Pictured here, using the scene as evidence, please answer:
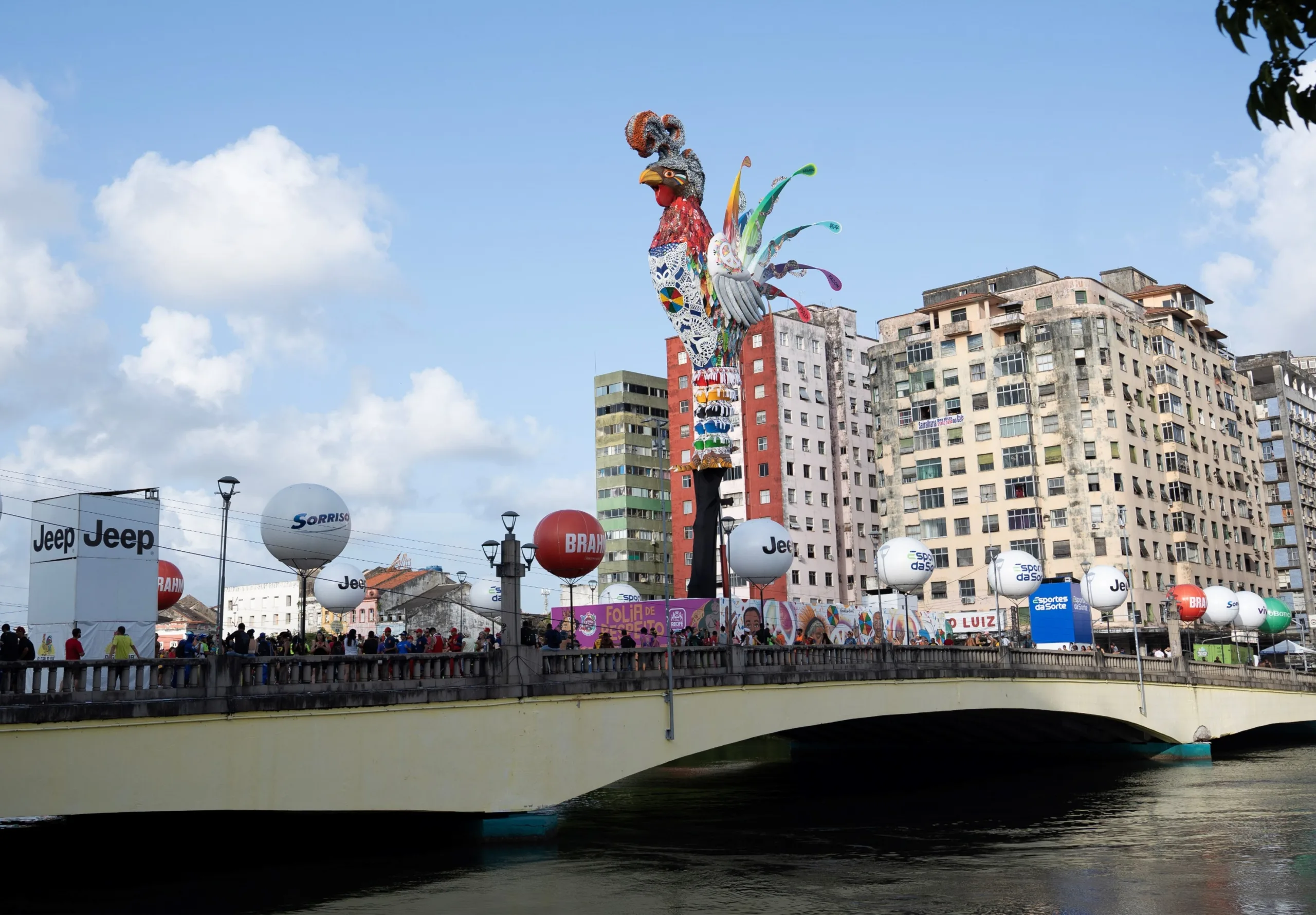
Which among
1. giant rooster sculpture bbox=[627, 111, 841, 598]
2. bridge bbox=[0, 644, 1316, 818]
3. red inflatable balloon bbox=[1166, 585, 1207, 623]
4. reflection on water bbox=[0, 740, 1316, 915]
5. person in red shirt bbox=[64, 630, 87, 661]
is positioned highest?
giant rooster sculpture bbox=[627, 111, 841, 598]

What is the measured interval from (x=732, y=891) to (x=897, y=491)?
82740 mm

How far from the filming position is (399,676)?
100 ft

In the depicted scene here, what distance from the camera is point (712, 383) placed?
142 feet

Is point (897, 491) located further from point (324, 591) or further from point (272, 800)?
point (272, 800)

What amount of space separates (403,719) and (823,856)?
38.7ft

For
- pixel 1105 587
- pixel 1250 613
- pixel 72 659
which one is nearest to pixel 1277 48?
pixel 72 659

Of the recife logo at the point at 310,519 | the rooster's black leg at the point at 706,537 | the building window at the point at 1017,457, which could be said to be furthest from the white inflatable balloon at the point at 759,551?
the building window at the point at 1017,457

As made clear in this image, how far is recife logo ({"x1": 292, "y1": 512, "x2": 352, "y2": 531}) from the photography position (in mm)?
34094

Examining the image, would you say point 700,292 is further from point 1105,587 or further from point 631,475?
point 631,475

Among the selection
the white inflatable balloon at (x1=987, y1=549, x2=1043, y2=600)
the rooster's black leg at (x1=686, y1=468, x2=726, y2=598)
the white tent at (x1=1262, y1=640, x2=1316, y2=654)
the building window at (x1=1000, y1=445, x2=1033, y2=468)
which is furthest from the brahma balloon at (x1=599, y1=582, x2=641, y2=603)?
the building window at (x1=1000, y1=445, x2=1033, y2=468)

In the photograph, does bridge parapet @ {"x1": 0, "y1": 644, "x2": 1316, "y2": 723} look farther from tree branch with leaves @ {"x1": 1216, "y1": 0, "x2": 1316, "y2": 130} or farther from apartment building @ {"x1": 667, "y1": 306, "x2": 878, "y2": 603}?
apartment building @ {"x1": 667, "y1": 306, "x2": 878, "y2": 603}

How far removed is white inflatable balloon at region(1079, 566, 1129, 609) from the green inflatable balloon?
18145 millimetres

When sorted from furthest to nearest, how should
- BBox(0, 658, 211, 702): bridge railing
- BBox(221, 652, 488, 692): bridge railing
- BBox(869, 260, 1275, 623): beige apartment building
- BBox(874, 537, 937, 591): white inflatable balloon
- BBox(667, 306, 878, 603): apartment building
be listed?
BBox(667, 306, 878, 603): apartment building → BBox(869, 260, 1275, 623): beige apartment building → BBox(874, 537, 937, 591): white inflatable balloon → BBox(221, 652, 488, 692): bridge railing → BBox(0, 658, 211, 702): bridge railing

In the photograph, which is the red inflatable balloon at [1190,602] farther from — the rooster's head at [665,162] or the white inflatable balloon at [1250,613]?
the rooster's head at [665,162]
